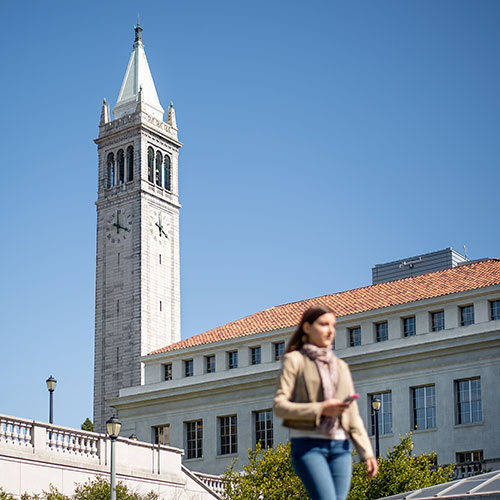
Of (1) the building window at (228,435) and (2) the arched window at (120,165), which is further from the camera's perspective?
(2) the arched window at (120,165)

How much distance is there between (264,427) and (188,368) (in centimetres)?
747

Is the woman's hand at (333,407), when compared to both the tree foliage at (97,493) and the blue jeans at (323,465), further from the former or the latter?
the tree foliage at (97,493)

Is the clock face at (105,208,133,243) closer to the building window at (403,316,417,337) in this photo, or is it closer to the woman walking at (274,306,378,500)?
the building window at (403,316,417,337)

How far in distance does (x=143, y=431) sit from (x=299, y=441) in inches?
2260

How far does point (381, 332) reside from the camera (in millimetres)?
55469

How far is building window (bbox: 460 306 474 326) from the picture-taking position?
52.5 metres

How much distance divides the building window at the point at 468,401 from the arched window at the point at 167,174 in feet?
184

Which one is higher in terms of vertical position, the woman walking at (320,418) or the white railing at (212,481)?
the white railing at (212,481)

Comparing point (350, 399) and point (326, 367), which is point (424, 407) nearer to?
point (326, 367)

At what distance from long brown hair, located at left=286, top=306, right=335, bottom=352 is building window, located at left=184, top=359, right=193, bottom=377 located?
56.2 metres

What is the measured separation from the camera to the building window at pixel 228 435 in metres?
59.1

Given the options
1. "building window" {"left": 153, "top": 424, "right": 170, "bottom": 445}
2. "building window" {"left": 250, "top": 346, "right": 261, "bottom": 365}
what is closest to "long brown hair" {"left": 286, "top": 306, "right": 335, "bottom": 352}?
"building window" {"left": 250, "top": 346, "right": 261, "bottom": 365}

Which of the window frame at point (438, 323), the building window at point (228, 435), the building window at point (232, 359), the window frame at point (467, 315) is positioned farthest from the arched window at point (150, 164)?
the window frame at point (467, 315)

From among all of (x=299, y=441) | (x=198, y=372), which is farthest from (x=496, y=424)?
(x=299, y=441)
